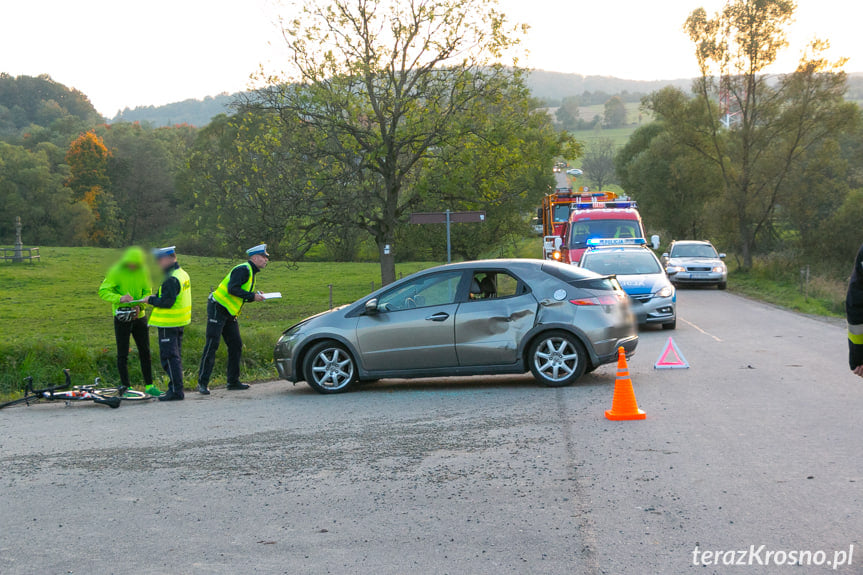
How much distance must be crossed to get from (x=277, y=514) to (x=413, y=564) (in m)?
1.33

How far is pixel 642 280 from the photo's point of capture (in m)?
17.1

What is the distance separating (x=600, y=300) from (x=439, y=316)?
1.95 m

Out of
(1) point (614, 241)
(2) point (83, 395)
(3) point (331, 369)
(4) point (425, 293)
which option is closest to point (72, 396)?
(2) point (83, 395)

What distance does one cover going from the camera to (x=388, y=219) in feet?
94.1

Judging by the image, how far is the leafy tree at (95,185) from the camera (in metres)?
73.4

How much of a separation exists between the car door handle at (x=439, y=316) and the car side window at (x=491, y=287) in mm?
382

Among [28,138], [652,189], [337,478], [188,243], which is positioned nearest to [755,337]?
[337,478]

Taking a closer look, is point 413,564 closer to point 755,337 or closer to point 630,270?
point 755,337

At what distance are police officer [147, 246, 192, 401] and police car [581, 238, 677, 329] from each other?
28.5ft

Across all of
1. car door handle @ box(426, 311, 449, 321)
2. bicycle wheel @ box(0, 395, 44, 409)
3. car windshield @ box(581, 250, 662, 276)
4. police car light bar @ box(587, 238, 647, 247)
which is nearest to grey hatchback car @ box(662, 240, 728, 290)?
police car light bar @ box(587, 238, 647, 247)

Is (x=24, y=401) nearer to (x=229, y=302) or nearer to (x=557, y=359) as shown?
(x=229, y=302)

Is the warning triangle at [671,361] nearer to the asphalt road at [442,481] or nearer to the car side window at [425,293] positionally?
the asphalt road at [442,481]

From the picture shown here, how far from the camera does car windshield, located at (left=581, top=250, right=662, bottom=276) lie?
17719 millimetres

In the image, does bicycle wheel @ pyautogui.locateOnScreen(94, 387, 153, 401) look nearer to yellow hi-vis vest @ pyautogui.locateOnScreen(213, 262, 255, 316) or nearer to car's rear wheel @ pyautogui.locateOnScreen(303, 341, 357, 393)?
yellow hi-vis vest @ pyautogui.locateOnScreen(213, 262, 255, 316)
